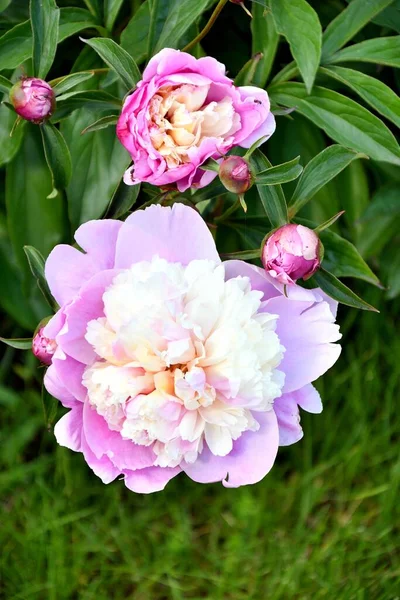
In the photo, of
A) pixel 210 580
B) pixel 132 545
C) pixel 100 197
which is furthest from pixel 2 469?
pixel 100 197

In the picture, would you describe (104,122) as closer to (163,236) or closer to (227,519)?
(163,236)

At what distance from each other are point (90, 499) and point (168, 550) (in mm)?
174

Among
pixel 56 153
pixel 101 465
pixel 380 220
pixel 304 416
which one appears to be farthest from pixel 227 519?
pixel 56 153

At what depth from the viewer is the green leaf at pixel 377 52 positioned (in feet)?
3.08

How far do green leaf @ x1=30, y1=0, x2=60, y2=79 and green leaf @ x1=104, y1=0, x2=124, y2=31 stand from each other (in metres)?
0.16

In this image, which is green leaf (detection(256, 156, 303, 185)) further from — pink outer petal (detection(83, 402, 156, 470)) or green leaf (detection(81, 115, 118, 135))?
pink outer petal (detection(83, 402, 156, 470))

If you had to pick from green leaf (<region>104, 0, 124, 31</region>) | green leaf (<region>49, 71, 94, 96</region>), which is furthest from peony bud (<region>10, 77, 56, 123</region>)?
green leaf (<region>104, 0, 124, 31</region>)

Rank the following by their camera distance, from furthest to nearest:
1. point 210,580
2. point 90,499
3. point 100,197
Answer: point 90,499, point 210,580, point 100,197

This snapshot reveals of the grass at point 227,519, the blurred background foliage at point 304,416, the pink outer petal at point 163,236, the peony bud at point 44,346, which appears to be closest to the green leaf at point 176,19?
the blurred background foliage at point 304,416

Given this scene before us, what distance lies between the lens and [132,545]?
1325 millimetres

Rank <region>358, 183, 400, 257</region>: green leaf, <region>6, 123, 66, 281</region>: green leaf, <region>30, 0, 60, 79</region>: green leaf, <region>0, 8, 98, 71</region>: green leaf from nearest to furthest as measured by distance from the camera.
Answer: <region>30, 0, 60, 79</region>: green leaf < <region>0, 8, 98, 71</region>: green leaf < <region>6, 123, 66, 281</region>: green leaf < <region>358, 183, 400, 257</region>: green leaf

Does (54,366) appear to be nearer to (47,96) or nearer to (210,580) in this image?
(47,96)

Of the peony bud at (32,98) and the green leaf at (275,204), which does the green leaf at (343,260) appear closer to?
the green leaf at (275,204)

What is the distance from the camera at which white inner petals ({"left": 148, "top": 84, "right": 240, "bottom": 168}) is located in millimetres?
741
